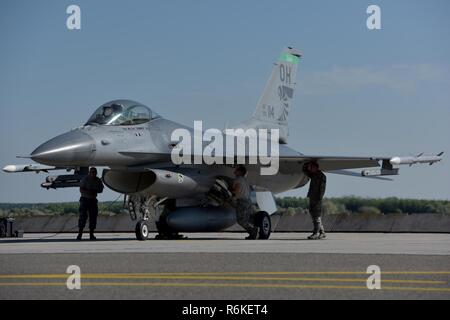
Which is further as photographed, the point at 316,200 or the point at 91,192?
the point at 91,192

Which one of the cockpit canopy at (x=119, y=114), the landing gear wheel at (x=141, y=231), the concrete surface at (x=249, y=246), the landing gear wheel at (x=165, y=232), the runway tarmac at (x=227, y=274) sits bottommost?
the landing gear wheel at (x=165, y=232)

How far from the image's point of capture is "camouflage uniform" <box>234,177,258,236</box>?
19.5m

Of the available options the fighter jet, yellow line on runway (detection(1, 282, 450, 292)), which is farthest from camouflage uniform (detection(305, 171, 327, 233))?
yellow line on runway (detection(1, 282, 450, 292))

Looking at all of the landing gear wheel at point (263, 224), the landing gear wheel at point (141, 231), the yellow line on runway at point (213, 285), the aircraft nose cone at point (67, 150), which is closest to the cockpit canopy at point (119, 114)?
the aircraft nose cone at point (67, 150)

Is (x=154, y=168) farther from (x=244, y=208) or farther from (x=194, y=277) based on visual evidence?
(x=194, y=277)

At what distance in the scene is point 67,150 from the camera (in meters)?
17.1

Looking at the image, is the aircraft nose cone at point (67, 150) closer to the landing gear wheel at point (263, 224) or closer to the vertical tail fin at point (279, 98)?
the landing gear wheel at point (263, 224)

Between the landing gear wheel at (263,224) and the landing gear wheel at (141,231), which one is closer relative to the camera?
the landing gear wheel at (141,231)

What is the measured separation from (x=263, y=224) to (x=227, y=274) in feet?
34.6

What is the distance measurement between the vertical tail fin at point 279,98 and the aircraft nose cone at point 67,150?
25.5 ft

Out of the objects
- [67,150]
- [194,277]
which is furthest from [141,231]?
[194,277]

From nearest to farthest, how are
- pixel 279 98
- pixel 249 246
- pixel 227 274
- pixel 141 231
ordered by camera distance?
pixel 227 274
pixel 249 246
pixel 141 231
pixel 279 98

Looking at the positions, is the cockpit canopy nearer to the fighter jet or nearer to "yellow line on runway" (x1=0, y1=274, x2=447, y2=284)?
the fighter jet

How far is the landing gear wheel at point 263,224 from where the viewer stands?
19.8 m
